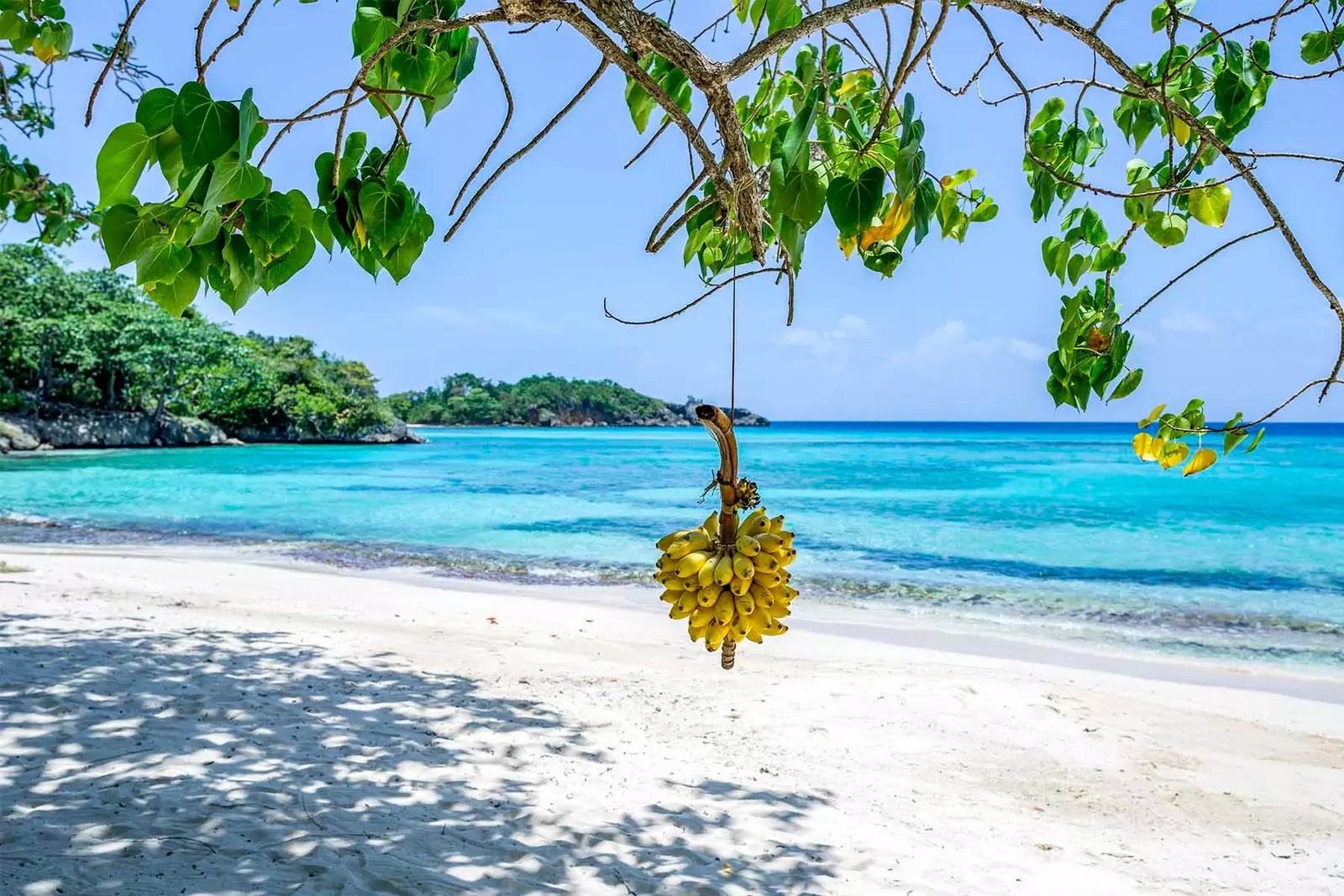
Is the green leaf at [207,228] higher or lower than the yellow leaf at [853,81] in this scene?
lower

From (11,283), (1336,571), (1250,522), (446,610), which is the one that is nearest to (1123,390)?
(446,610)

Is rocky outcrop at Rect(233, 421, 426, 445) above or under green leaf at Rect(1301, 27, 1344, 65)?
under

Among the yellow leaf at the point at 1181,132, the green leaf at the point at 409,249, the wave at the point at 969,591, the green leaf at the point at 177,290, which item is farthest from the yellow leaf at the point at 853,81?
the wave at the point at 969,591

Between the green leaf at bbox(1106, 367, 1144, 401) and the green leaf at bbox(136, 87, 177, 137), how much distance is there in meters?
1.41

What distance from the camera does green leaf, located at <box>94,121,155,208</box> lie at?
0.81 metres

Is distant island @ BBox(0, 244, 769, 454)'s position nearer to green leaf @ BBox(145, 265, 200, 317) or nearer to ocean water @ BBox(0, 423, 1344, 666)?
ocean water @ BBox(0, 423, 1344, 666)

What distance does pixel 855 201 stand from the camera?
90cm

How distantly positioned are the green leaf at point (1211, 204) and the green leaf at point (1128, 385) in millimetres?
266

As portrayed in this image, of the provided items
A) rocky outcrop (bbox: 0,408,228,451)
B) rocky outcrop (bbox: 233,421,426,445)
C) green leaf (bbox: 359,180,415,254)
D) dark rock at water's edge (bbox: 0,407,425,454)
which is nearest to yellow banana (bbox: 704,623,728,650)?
green leaf (bbox: 359,180,415,254)

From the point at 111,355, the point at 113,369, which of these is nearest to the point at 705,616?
the point at 111,355

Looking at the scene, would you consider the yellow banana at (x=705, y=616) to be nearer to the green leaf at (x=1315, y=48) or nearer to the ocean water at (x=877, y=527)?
the green leaf at (x=1315, y=48)

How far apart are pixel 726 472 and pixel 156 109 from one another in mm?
776

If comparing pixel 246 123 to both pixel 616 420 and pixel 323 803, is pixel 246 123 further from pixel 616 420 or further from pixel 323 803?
pixel 616 420

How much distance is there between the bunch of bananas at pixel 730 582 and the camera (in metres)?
1.30
